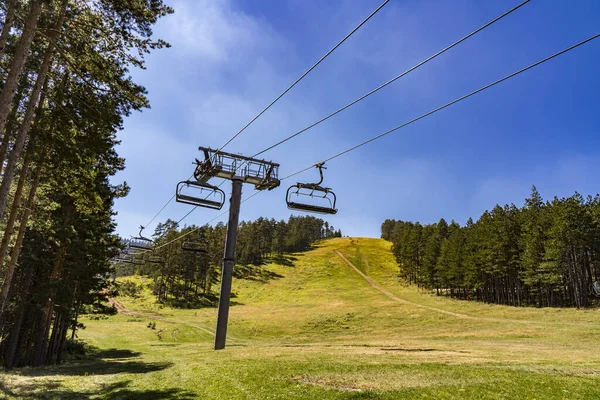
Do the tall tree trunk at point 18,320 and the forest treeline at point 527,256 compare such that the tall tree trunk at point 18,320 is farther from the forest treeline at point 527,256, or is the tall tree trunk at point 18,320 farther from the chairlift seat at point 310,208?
the forest treeline at point 527,256

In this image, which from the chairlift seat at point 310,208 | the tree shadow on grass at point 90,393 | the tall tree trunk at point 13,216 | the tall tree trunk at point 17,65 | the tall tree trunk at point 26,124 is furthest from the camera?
the chairlift seat at point 310,208

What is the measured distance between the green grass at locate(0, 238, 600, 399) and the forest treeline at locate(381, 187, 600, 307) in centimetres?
947

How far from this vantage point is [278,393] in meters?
12.4

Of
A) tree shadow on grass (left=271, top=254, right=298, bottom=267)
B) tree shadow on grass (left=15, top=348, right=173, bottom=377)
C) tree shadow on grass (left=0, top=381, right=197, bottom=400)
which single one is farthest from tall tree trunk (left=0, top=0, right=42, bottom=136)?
tree shadow on grass (left=271, top=254, right=298, bottom=267)

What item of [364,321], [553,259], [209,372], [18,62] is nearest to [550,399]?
[209,372]

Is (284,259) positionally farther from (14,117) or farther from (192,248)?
(14,117)

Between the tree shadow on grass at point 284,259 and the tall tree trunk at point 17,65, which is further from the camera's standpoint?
the tree shadow on grass at point 284,259

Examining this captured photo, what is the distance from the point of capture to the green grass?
526 inches

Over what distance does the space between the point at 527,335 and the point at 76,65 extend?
1912 inches

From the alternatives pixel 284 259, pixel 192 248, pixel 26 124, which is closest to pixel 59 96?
pixel 26 124

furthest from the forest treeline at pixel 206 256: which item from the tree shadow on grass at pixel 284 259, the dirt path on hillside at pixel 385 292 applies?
the dirt path on hillside at pixel 385 292

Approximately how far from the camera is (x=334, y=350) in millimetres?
28859

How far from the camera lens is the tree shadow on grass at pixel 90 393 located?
13.3 metres

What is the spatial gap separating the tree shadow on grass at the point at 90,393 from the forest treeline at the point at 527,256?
65794 mm
